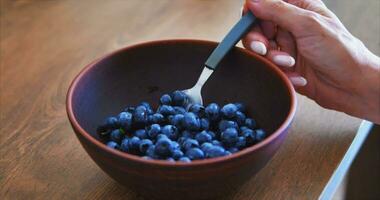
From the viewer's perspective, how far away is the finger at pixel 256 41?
2.87 feet

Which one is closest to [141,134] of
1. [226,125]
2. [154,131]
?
[154,131]

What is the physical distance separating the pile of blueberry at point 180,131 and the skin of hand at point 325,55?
0.19m

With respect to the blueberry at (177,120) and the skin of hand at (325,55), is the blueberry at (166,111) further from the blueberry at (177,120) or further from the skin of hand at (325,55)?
the skin of hand at (325,55)

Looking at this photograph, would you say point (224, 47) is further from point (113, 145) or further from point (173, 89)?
point (113, 145)

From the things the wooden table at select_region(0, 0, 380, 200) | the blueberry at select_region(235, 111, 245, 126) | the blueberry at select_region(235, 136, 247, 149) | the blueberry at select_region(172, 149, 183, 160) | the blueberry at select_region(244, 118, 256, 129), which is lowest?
the wooden table at select_region(0, 0, 380, 200)

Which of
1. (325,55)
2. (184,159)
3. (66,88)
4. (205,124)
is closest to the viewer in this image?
(184,159)

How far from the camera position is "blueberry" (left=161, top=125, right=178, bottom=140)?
670 mm

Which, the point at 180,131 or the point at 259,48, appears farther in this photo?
the point at 259,48

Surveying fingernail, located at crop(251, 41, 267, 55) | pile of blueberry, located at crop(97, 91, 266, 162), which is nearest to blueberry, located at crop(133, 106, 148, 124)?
pile of blueberry, located at crop(97, 91, 266, 162)

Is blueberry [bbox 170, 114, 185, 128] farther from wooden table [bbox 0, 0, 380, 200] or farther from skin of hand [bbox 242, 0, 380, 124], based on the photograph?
skin of hand [bbox 242, 0, 380, 124]

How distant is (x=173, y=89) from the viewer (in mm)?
850

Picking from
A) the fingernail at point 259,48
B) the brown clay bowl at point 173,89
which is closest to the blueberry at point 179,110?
the brown clay bowl at point 173,89

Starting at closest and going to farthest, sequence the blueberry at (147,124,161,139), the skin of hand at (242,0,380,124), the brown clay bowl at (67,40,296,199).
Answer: the brown clay bowl at (67,40,296,199), the blueberry at (147,124,161,139), the skin of hand at (242,0,380,124)

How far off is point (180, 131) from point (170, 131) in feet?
0.07
